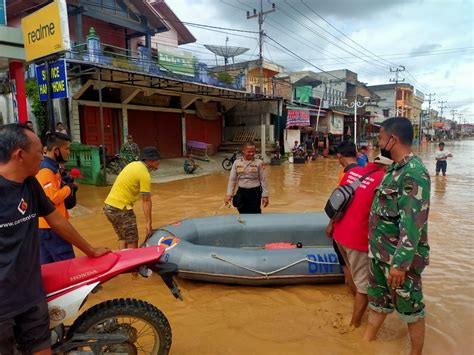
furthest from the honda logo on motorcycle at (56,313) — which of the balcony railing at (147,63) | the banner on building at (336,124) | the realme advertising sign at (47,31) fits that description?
the banner on building at (336,124)

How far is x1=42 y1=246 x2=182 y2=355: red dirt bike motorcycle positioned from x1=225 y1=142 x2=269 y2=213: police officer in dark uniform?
2.91m

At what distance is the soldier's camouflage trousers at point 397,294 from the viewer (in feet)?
7.56

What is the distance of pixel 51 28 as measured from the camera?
22.0ft

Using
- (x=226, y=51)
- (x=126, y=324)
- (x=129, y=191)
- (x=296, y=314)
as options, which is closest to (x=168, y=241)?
(x=129, y=191)

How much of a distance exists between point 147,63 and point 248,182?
9.85 m

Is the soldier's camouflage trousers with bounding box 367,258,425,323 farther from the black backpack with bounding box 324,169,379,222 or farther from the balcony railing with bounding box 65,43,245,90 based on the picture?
the balcony railing with bounding box 65,43,245,90

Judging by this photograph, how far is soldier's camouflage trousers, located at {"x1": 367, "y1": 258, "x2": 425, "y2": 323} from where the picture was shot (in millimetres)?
2305

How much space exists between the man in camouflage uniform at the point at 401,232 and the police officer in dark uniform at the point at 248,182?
2675 mm

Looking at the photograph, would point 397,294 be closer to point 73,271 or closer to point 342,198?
point 342,198

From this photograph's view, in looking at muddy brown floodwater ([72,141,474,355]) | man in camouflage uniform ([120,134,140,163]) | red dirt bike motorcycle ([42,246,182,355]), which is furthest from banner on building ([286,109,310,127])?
red dirt bike motorcycle ([42,246,182,355])

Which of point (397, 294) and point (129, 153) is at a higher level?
point (129, 153)

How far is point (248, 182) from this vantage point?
5137 mm

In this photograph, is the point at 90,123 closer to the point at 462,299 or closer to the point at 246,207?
the point at 246,207

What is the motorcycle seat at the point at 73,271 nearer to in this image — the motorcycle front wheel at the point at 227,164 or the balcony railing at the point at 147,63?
the balcony railing at the point at 147,63
